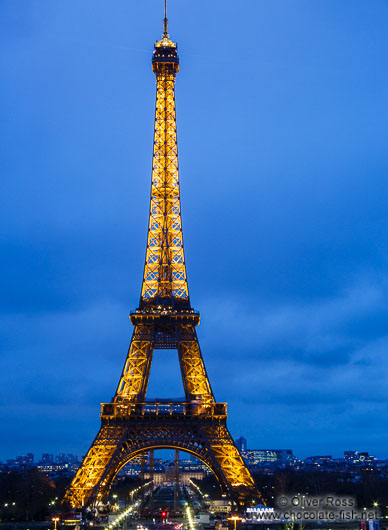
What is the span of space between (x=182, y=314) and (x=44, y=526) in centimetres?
2419

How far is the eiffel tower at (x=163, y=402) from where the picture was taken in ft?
192

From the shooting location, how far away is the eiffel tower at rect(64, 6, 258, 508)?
58625 mm

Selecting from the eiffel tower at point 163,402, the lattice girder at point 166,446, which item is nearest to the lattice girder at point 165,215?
the eiffel tower at point 163,402

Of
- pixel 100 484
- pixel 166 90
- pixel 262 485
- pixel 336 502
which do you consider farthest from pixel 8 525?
pixel 262 485

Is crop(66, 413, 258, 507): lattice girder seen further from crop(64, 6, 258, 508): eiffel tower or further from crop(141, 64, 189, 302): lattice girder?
Answer: crop(141, 64, 189, 302): lattice girder

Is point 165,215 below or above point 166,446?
above

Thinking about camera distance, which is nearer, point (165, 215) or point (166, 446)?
point (166, 446)

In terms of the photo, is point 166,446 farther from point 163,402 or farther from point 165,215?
point 165,215

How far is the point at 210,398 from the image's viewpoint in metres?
62.5

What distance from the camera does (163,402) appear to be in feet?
206

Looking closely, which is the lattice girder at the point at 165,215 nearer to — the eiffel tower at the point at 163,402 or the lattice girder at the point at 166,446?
the eiffel tower at the point at 163,402

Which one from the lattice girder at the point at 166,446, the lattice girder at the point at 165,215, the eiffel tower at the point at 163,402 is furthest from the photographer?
the lattice girder at the point at 165,215

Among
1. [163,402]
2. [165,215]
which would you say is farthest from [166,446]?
[165,215]

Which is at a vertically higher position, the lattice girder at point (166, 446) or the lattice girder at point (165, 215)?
the lattice girder at point (165, 215)
